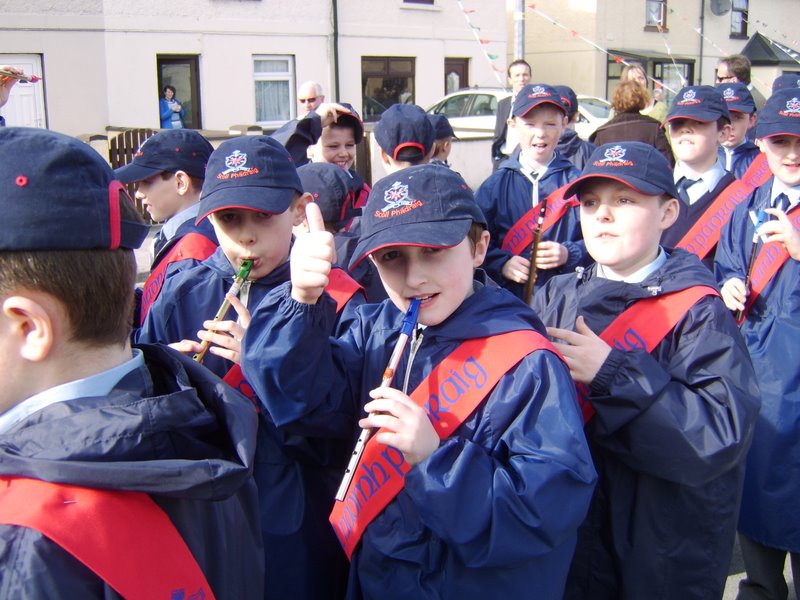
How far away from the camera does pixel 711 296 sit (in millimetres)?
2502

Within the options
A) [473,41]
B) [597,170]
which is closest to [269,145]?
[597,170]

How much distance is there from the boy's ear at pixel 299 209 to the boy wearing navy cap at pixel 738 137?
3.92 m

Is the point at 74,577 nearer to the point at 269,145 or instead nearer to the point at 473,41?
the point at 269,145

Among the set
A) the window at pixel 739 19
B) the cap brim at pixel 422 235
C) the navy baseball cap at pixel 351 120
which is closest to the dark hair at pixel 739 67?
the navy baseball cap at pixel 351 120

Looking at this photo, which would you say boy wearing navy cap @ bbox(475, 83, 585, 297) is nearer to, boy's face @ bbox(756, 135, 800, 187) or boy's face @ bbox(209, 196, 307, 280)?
boy's face @ bbox(756, 135, 800, 187)

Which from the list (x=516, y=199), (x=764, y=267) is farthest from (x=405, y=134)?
(x=764, y=267)

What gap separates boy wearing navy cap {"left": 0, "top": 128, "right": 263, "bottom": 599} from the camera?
4.12 feet

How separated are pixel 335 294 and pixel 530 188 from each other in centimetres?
222

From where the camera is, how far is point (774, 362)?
3.30 m

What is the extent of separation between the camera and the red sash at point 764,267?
3395 mm

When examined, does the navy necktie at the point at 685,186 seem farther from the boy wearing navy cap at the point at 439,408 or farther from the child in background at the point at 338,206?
the boy wearing navy cap at the point at 439,408

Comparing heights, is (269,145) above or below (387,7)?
below

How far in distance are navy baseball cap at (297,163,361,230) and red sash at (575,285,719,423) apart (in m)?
1.58

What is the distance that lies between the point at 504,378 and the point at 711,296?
0.89 m
